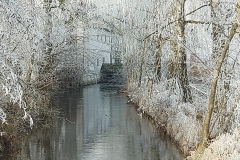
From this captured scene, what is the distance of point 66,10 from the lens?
2281 cm

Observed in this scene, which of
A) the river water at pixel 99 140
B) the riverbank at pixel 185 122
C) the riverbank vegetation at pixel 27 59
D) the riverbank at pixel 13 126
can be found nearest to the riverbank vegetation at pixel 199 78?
the riverbank at pixel 185 122

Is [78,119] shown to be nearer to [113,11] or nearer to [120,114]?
[120,114]

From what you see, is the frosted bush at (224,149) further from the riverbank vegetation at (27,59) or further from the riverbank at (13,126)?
the riverbank at (13,126)

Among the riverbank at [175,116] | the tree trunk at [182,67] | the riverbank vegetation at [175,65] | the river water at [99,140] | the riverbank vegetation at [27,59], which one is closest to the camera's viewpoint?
the riverbank vegetation at [27,59]

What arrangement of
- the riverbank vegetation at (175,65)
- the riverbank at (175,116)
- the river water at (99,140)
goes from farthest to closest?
the river water at (99,140) < the riverbank at (175,116) < the riverbank vegetation at (175,65)

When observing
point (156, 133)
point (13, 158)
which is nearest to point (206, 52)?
point (156, 133)

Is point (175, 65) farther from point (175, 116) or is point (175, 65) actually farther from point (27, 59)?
point (27, 59)

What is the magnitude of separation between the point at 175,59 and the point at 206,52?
382 cm

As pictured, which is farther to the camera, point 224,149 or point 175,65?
point 175,65

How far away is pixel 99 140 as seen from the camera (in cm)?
1457

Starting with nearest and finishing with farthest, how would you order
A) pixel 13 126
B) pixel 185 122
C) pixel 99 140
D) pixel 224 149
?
1. pixel 224 149
2. pixel 185 122
3. pixel 13 126
4. pixel 99 140

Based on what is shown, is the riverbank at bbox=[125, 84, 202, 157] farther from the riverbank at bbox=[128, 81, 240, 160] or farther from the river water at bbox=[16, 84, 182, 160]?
the river water at bbox=[16, 84, 182, 160]

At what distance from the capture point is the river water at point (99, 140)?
1230cm

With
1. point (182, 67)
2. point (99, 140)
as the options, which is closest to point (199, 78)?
point (182, 67)
